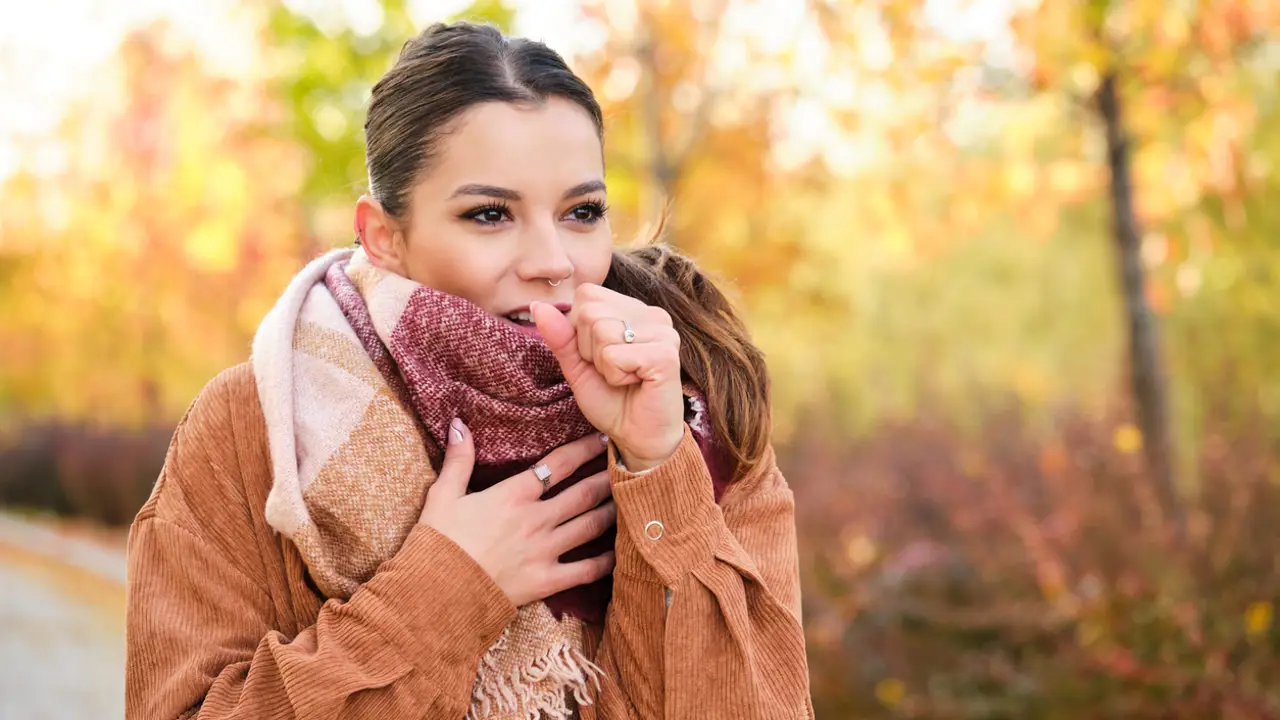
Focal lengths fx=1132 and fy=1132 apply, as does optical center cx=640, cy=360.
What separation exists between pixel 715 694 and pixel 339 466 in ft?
2.24

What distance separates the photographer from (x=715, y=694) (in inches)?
67.6

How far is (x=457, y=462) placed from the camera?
1.84 metres

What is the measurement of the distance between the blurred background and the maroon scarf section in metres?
0.85

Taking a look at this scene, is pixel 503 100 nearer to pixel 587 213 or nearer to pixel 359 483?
pixel 587 213

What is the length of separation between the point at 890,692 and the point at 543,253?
12.1 ft

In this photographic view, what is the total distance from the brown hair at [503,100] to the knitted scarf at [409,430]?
61 mm

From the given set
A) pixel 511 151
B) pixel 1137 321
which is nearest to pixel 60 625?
pixel 1137 321

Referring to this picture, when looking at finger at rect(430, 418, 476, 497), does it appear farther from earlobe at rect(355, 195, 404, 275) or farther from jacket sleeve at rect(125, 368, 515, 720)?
earlobe at rect(355, 195, 404, 275)

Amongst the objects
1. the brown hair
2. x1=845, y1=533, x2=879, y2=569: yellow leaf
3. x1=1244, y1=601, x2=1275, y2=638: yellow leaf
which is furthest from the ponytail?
x1=845, y1=533, x2=879, y2=569: yellow leaf

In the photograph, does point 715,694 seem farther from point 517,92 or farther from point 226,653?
point 517,92

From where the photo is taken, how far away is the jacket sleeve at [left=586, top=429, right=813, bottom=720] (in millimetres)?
1721

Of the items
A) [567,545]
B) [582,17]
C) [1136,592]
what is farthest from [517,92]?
[582,17]

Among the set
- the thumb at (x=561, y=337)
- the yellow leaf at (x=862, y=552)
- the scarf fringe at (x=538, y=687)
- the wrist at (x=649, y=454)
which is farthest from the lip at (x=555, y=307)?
the yellow leaf at (x=862, y=552)

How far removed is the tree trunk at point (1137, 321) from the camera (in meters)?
5.11
